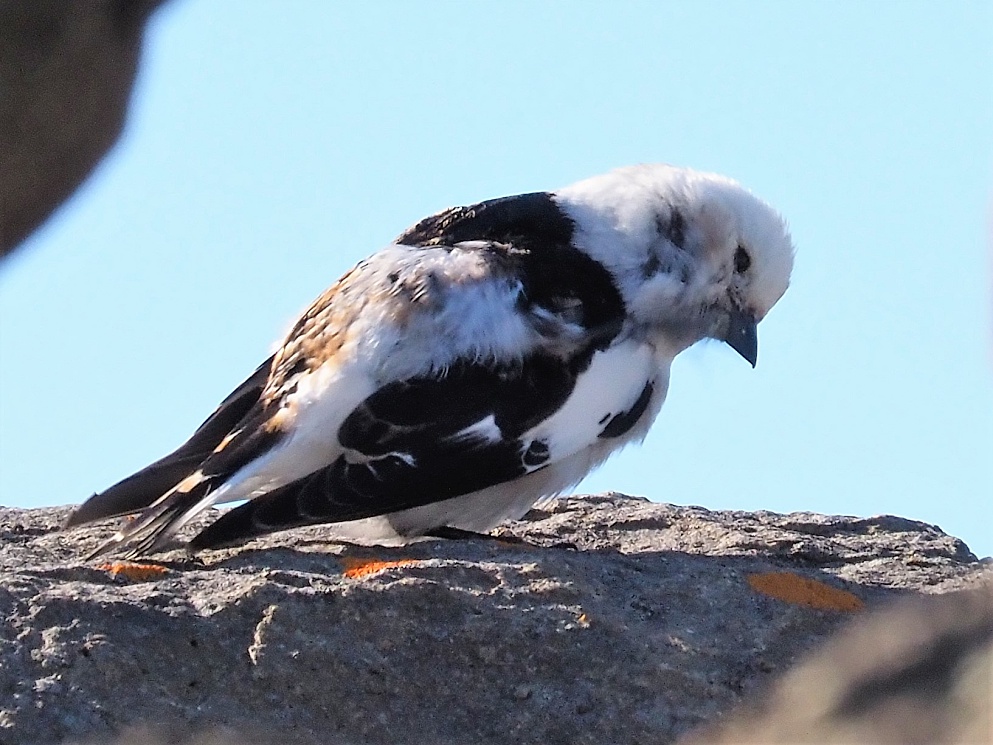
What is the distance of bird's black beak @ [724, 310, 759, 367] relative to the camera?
5.35m

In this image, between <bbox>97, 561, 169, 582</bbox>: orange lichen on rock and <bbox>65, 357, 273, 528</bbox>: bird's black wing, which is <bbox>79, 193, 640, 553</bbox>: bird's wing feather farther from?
<bbox>97, 561, 169, 582</bbox>: orange lichen on rock

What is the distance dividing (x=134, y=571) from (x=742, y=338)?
7.84 feet

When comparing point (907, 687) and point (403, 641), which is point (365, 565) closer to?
point (403, 641)

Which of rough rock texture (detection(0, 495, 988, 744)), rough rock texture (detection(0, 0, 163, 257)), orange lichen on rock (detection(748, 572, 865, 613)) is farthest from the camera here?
orange lichen on rock (detection(748, 572, 865, 613))

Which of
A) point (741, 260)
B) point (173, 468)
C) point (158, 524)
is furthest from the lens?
point (741, 260)

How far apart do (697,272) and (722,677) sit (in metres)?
1.99

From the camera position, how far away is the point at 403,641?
3475 mm

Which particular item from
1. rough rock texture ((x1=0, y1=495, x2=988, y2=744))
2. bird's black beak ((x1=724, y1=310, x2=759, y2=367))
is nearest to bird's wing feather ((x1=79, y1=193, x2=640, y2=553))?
rough rock texture ((x1=0, y1=495, x2=988, y2=744))

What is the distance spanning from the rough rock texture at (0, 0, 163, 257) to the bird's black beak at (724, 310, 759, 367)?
452cm

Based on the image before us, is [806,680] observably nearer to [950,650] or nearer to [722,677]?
[950,650]

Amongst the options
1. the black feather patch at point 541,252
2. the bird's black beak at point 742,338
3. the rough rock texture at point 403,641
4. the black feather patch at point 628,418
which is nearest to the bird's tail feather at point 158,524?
the rough rock texture at point 403,641

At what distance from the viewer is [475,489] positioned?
179 inches

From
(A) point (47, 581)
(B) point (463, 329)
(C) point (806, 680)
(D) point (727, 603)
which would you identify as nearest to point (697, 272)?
(B) point (463, 329)

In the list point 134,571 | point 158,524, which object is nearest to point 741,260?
point 158,524
